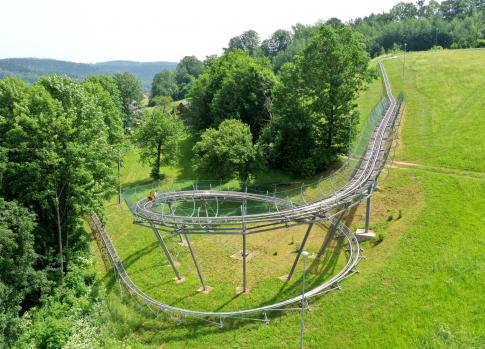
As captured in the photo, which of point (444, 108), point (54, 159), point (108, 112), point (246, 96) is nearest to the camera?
point (54, 159)

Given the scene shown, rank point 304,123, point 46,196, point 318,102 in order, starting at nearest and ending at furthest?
1. point 46,196
2. point 318,102
3. point 304,123

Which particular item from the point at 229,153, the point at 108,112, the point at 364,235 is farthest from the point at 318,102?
the point at 108,112

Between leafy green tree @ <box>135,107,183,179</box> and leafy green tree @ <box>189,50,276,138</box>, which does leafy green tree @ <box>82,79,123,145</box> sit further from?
leafy green tree @ <box>189,50,276,138</box>

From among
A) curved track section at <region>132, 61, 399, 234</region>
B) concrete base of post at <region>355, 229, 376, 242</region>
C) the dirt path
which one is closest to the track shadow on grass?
concrete base of post at <region>355, 229, 376, 242</region>

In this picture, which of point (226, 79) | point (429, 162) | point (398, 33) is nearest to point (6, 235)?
point (429, 162)

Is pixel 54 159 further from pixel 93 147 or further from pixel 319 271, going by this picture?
pixel 319 271

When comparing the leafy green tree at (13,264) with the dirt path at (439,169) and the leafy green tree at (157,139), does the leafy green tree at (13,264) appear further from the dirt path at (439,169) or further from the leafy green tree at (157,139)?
the dirt path at (439,169)

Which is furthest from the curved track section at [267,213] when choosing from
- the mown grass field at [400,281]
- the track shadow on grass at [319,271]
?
the track shadow on grass at [319,271]
